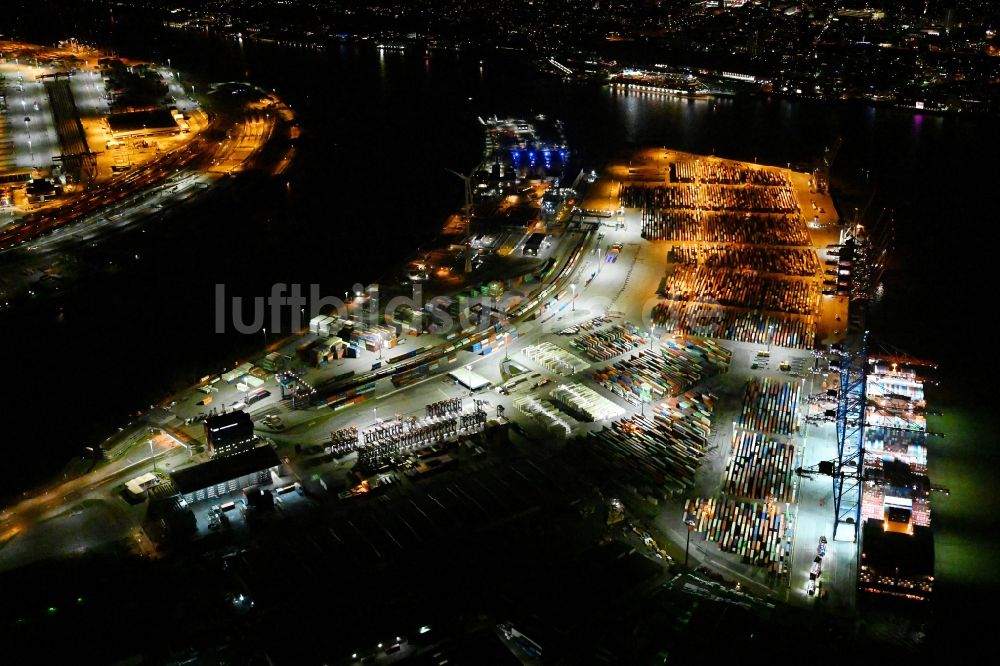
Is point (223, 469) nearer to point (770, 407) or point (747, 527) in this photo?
point (747, 527)

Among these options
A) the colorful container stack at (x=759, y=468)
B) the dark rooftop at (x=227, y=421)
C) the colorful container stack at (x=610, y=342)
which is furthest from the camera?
the colorful container stack at (x=610, y=342)

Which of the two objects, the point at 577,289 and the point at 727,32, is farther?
the point at 727,32

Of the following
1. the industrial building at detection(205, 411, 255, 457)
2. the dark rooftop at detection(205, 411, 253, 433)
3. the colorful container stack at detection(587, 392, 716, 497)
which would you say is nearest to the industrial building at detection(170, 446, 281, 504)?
the industrial building at detection(205, 411, 255, 457)

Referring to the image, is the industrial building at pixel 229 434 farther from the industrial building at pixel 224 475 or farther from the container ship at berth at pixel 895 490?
the container ship at berth at pixel 895 490

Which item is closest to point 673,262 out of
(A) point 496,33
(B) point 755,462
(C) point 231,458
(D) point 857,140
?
(B) point 755,462

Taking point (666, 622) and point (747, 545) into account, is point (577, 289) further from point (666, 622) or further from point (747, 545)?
point (666, 622)

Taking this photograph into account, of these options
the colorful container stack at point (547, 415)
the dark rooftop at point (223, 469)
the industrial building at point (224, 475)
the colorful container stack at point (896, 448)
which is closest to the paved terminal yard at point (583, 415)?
the colorful container stack at point (547, 415)

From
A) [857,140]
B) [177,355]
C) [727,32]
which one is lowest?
[177,355]
